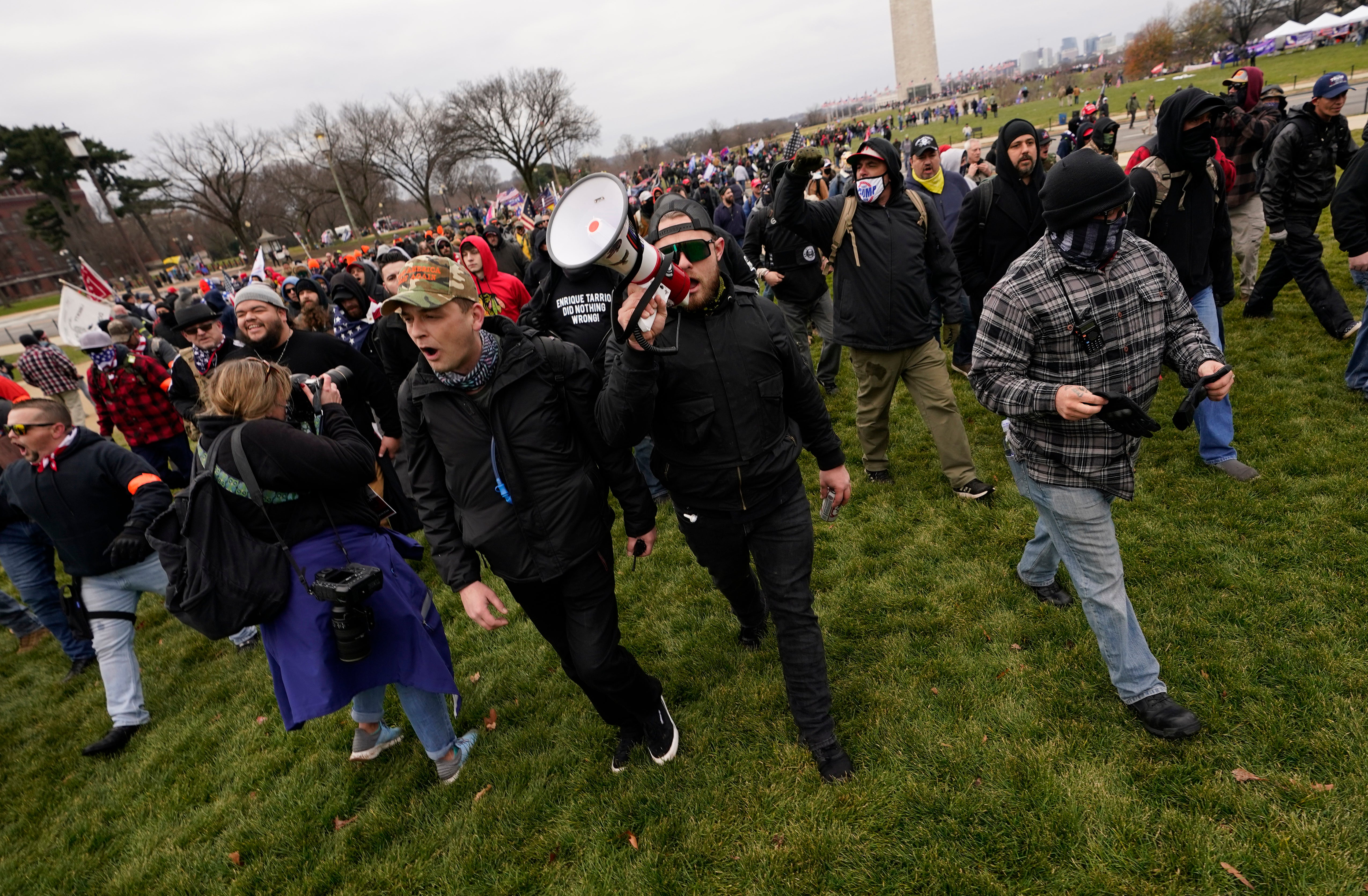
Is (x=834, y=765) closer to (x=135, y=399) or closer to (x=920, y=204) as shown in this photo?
(x=920, y=204)

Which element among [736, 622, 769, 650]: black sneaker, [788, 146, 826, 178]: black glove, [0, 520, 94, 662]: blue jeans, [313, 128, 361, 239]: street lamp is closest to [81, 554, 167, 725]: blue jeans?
[0, 520, 94, 662]: blue jeans

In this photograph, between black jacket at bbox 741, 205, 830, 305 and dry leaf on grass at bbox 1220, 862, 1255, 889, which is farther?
black jacket at bbox 741, 205, 830, 305

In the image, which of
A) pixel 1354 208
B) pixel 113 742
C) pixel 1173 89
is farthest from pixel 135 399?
pixel 1173 89

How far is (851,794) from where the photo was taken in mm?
2746

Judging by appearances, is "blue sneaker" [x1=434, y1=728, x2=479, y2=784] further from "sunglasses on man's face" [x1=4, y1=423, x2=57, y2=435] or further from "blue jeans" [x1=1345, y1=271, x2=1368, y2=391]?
"blue jeans" [x1=1345, y1=271, x2=1368, y2=391]

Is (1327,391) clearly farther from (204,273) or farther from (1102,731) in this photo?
(204,273)

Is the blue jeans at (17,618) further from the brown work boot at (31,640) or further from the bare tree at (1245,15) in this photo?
the bare tree at (1245,15)

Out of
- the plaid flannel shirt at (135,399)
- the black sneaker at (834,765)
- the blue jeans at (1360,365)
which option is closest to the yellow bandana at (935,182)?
the blue jeans at (1360,365)

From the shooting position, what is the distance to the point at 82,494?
13.3 ft

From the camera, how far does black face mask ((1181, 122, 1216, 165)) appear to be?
3.88 metres

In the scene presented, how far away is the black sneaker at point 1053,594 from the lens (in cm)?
357

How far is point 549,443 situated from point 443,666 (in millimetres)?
1367

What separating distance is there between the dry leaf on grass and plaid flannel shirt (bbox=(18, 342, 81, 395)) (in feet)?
43.0

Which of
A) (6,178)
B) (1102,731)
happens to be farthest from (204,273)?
(1102,731)
